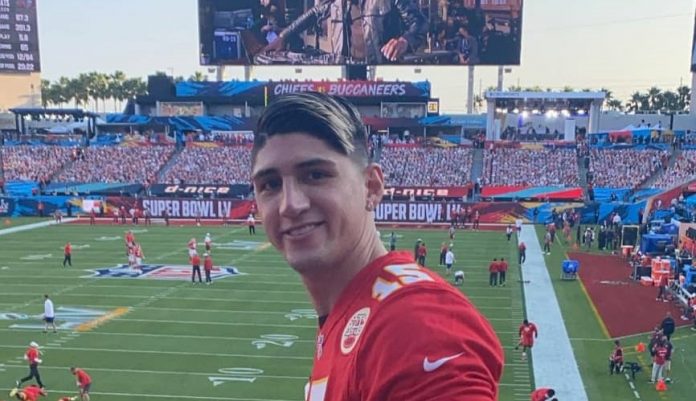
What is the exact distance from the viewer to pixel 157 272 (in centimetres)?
2241

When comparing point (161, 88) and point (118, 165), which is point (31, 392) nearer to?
point (118, 165)

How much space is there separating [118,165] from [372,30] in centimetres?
2012

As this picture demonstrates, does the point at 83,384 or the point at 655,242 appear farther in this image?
the point at 655,242

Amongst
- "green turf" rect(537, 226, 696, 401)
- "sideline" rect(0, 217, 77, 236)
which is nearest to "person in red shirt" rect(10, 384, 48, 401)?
"green turf" rect(537, 226, 696, 401)

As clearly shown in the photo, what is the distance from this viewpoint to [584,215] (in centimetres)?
3409

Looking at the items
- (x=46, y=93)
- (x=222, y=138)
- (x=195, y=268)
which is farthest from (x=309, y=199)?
(x=46, y=93)

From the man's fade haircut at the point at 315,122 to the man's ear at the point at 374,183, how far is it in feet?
0.25

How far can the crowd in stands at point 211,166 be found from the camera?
4353 centimetres

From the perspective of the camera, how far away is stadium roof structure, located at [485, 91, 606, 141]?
163ft

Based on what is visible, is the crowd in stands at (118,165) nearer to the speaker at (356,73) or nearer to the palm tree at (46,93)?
the speaker at (356,73)

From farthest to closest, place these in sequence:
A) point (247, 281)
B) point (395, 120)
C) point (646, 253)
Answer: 1. point (395, 120)
2. point (646, 253)
3. point (247, 281)

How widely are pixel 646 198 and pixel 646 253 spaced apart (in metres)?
12.5

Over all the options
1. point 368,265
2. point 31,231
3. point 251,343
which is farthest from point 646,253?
point 31,231

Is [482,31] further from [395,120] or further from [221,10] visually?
[221,10]
